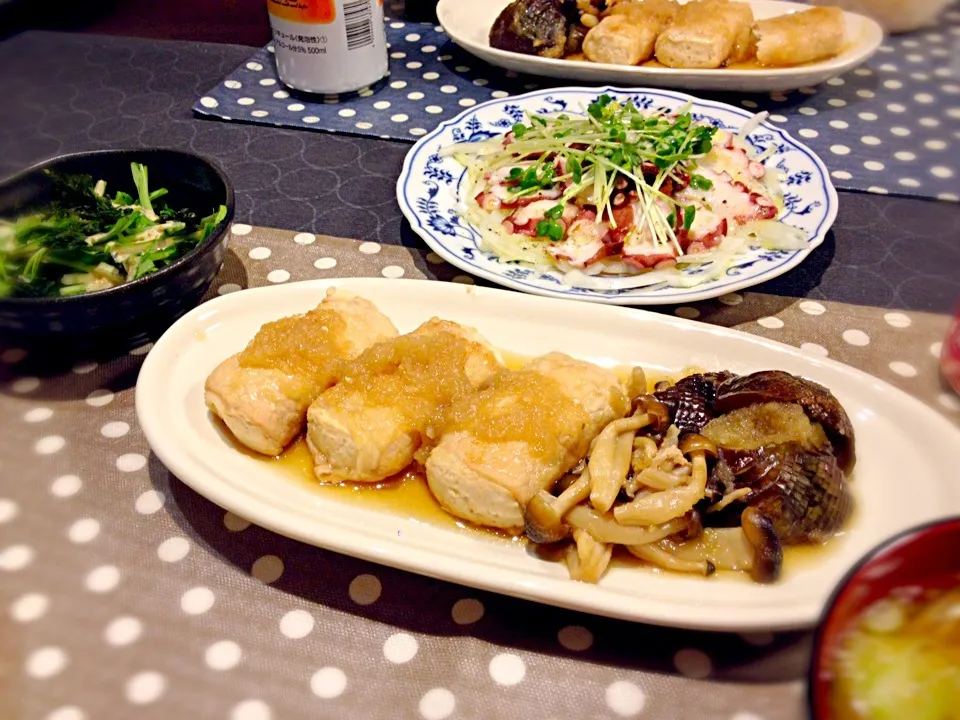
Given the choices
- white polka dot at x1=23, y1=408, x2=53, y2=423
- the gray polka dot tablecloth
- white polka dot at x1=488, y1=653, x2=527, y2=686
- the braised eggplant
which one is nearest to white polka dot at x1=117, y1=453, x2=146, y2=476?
the gray polka dot tablecloth

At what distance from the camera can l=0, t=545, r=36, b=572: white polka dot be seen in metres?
1.39

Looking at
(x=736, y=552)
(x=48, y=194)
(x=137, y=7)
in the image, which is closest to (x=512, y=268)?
(x=736, y=552)

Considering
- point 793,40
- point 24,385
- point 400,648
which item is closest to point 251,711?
point 400,648

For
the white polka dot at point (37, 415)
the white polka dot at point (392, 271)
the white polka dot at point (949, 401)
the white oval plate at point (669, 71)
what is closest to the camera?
the white polka dot at point (949, 401)

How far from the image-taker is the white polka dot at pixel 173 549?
1459mm

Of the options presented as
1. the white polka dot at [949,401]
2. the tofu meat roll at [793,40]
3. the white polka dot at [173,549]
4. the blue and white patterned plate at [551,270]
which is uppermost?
the white polka dot at [949,401]

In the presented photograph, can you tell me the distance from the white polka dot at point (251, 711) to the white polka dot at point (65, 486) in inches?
26.3

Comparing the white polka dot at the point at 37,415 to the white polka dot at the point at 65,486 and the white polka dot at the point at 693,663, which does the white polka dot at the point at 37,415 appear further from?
the white polka dot at the point at 693,663

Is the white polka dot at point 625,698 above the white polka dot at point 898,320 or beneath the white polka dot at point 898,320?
beneath

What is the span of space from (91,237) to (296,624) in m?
1.25

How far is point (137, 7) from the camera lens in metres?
2.61

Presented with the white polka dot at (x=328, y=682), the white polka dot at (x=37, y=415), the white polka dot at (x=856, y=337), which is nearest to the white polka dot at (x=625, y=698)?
the white polka dot at (x=328, y=682)

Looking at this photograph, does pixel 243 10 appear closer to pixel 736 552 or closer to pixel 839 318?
pixel 839 318

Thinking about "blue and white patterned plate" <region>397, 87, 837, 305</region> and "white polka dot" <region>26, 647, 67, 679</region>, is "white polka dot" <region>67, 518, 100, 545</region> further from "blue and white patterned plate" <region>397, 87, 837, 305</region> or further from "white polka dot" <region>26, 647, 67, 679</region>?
"blue and white patterned plate" <region>397, 87, 837, 305</region>
